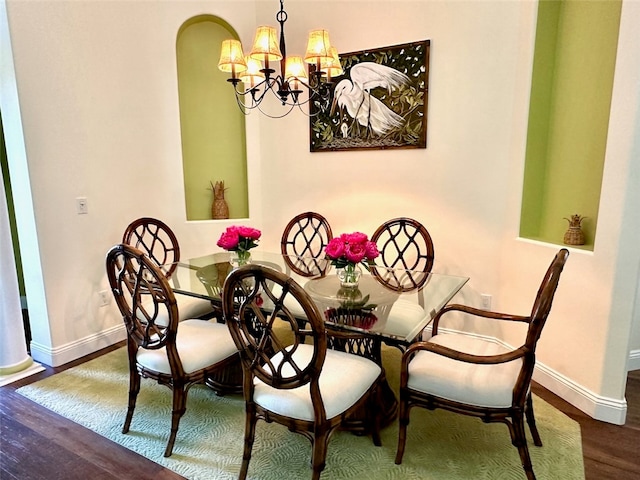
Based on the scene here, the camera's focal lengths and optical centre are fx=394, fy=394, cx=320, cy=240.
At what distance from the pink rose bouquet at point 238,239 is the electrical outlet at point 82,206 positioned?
1.10 meters

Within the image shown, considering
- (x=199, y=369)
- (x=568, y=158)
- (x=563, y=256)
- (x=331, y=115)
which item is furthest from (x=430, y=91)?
(x=199, y=369)

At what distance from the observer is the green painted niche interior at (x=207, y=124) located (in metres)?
3.66

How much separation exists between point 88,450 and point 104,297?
138 cm

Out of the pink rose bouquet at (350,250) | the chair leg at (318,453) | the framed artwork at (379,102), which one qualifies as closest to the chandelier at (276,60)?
the framed artwork at (379,102)

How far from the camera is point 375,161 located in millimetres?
3281

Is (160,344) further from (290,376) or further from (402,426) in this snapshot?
(402,426)

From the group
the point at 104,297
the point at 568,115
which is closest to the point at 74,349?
the point at 104,297

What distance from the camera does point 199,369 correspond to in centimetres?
195

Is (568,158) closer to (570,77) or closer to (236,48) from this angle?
(570,77)

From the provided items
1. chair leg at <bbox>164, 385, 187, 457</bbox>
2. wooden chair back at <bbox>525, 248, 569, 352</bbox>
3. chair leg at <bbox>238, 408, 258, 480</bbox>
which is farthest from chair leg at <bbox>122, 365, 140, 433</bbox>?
wooden chair back at <bbox>525, 248, 569, 352</bbox>

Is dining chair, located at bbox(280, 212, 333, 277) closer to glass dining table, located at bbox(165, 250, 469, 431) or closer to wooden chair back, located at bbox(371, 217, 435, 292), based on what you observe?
glass dining table, located at bbox(165, 250, 469, 431)

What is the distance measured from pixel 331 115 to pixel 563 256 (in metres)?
2.29

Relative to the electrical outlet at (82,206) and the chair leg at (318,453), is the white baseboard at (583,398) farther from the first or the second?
the electrical outlet at (82,206)

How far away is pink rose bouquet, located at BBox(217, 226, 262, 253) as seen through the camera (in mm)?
2576
